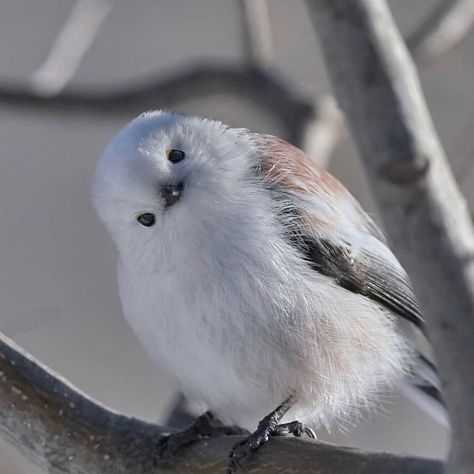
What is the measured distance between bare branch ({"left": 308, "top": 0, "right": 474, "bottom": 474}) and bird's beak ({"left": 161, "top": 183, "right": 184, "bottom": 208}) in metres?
0.94

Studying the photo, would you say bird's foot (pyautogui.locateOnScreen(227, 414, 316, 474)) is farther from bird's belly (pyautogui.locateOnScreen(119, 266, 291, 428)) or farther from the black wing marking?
the black wing marking

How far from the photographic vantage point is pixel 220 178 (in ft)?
5.90

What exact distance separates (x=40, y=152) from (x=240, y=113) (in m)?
0.92

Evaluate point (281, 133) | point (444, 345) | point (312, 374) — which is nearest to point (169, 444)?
point (312, 374)

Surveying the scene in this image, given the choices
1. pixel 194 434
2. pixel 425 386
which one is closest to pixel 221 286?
pixel 194 434

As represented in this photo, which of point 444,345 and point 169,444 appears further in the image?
point 169,444

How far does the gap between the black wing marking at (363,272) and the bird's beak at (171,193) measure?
0.26 metres

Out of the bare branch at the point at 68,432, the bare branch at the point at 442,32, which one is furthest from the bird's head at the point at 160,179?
the bare branch at the point at 442,32

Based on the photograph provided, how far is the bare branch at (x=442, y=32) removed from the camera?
9.14ft

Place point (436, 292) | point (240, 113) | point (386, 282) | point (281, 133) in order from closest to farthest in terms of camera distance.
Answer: point (436, 292), point (386, 282), point (281, 133), point (240, 113)

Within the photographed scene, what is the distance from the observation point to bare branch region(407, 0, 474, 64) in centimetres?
279

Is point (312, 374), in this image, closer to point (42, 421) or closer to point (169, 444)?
point (169, 444)

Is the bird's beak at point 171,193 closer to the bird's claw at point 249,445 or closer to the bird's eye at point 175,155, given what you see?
the bird's eye at point 175,155

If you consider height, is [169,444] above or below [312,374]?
below
